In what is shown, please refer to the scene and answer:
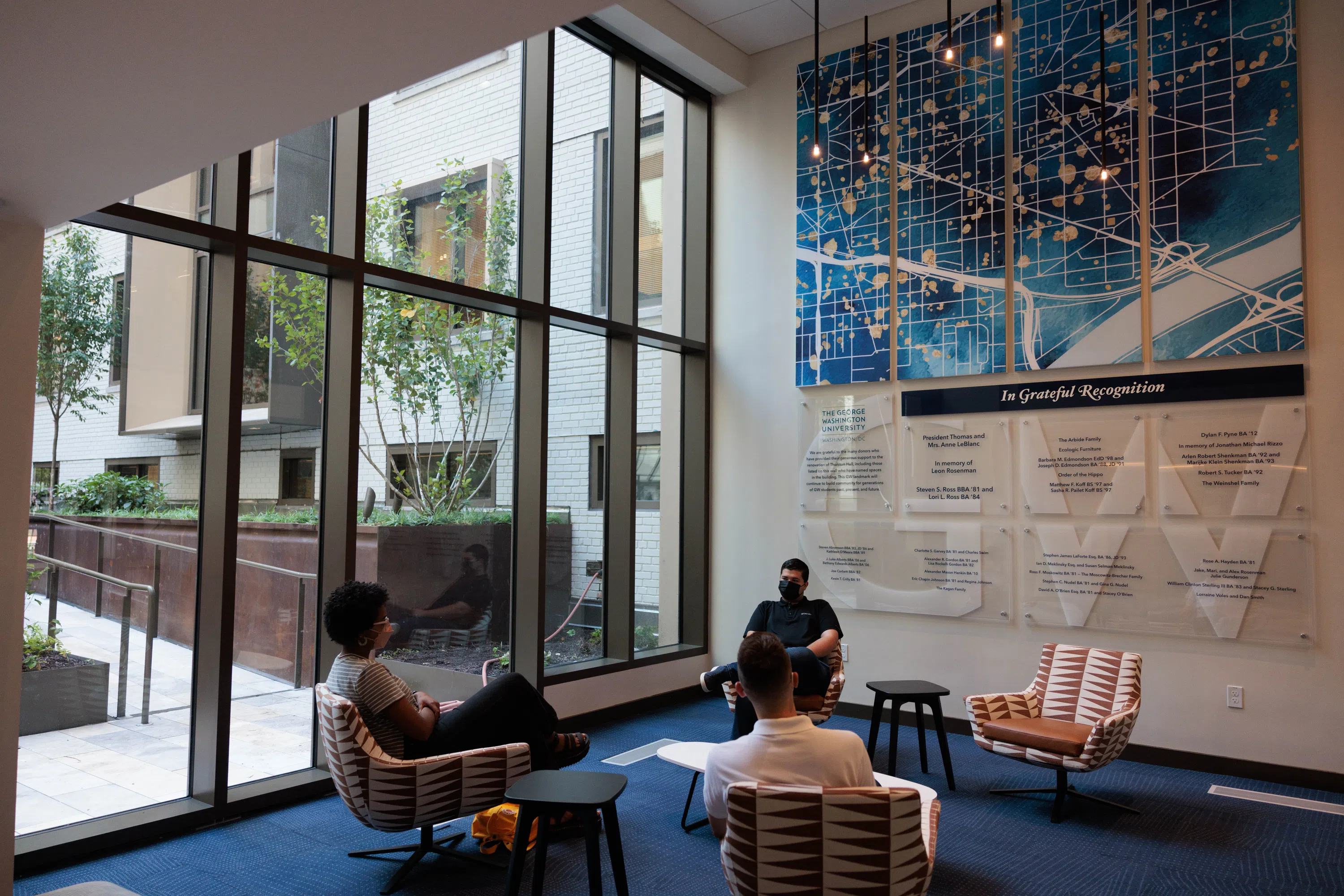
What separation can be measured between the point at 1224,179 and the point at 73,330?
6.31m

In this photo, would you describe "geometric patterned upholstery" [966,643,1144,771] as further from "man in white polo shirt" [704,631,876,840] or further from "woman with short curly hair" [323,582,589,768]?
"woman with short curly hair" [323,582,589,768]

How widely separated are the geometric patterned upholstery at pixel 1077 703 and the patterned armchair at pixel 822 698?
770mm

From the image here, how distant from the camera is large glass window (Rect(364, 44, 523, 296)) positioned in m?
5.27

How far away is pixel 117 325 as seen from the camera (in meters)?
4.18

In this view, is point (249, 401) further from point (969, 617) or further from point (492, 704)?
point (969, 617)

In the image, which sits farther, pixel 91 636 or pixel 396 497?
pixel 396 497

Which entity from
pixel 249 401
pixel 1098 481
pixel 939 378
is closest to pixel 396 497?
pixel 249 401

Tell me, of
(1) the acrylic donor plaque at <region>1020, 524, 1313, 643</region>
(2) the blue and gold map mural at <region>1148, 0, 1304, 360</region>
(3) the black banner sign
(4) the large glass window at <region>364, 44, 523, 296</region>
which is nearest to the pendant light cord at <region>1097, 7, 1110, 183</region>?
(2) the blue and gold map mural at <region>1148, 0, 1304, 360</region>

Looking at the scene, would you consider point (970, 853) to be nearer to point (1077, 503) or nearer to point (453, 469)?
point (1077, 503)

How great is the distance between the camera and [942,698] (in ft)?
21.0

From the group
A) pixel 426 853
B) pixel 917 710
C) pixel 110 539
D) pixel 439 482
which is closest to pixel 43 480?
pixel 110 539

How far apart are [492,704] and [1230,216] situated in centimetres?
507

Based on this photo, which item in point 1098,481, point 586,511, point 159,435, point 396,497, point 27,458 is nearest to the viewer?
point 27,458

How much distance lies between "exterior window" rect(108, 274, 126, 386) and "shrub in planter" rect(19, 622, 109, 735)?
1161 mm
